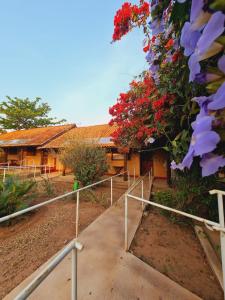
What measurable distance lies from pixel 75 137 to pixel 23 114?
18.3 metres

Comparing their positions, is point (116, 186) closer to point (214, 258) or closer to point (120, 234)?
point (120, 234)

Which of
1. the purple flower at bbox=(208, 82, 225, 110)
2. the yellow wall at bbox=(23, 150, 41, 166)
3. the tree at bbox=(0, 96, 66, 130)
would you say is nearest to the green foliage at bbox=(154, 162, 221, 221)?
the purple flower at bbox=(208, 82, 225, 110)

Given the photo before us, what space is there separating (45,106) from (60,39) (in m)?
17.7

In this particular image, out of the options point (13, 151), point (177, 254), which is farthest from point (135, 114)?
point (13, 151)

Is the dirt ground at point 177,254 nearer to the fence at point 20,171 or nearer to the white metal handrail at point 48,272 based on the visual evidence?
the white metal handrail at point 48,272

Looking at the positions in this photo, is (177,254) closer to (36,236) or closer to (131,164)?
(36,236)

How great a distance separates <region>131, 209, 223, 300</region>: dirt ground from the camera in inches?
85.2

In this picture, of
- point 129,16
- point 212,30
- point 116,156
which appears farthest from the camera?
point 116,156

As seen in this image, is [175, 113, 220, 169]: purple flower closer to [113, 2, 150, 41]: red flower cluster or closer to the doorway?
[113, 2, 150, 41]: red flower cluster

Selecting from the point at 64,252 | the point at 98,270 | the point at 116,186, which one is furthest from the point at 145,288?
the point at 116,186

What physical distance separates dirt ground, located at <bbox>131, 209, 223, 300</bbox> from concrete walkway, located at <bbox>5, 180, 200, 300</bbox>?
292 millimetres

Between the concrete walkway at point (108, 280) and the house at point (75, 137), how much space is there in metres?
6.24

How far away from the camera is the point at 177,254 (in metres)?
2.85

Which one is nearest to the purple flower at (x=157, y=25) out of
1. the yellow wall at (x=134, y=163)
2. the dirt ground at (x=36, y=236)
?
the dirt ground at (x=36, y=236)
